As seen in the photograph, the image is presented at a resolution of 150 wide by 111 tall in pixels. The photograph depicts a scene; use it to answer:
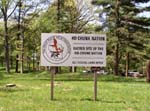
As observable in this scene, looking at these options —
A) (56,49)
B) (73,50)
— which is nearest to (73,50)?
(73,50)

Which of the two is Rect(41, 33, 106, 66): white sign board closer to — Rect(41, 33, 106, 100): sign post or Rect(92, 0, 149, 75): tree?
Rect(41, 33, 106, 100): sign post

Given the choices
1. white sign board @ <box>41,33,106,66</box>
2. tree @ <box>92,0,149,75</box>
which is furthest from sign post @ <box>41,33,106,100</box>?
tree @ <box>92,0,149,75</box>

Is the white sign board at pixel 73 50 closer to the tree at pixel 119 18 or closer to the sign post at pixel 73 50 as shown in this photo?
the sign post at pixel 73 50

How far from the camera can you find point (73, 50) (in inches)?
500

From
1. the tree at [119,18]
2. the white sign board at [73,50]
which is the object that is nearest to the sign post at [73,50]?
the white sign board at [73,50]

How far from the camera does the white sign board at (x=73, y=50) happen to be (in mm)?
12508

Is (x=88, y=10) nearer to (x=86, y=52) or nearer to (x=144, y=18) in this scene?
(x=144, y=18)

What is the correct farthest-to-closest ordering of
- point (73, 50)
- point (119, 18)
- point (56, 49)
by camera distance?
1. point (119, 18)
2. point (73, 50)
3. point (56, 49)

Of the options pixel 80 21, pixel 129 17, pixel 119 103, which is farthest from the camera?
pixel 80 21

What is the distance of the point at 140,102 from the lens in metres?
12.1

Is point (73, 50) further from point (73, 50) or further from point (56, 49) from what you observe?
point (56, 49)

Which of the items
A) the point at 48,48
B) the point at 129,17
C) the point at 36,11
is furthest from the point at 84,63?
the point at 36,11

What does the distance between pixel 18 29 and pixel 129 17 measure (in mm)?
16004

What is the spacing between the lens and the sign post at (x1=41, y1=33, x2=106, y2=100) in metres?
12.5
